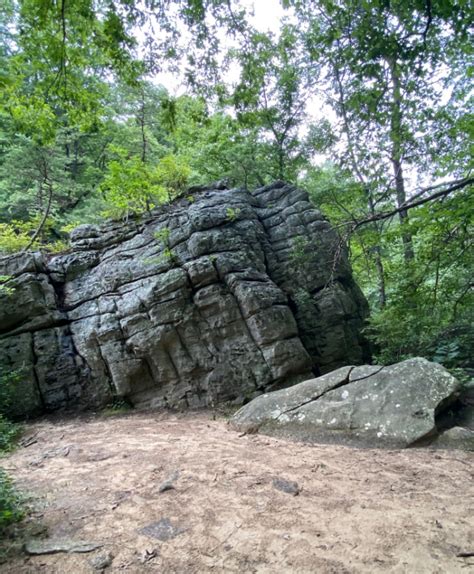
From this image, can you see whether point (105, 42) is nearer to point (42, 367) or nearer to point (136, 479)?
point (136, 479)

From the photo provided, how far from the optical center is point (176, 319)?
877 centimetres

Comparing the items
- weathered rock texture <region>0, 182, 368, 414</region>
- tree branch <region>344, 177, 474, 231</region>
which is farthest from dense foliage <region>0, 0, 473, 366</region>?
weathered rock texture <region>0, 182, 368, 414</region>

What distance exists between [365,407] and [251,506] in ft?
9.88

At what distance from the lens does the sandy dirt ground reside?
8.28 ft

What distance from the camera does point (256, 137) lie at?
43.2 ft

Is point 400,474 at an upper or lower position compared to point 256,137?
lower

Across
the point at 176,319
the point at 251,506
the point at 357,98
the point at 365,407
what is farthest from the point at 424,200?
the point at 176,319

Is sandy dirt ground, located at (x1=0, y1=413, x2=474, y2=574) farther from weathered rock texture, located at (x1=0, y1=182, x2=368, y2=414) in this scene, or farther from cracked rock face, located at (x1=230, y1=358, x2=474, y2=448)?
weathered rock texture, located at (x1=0, y1=182, x2=368, y2=414)

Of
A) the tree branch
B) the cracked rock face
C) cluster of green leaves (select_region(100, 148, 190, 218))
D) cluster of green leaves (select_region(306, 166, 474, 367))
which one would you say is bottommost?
the cracked rock face

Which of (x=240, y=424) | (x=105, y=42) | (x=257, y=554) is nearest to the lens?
(x=257, y=554)

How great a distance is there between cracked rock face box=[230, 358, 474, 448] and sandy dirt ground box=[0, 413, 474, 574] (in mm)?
357

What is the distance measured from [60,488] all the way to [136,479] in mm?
870

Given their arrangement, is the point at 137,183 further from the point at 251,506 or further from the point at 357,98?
the point at 251,506

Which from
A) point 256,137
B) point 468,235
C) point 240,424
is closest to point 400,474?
point 240,424
